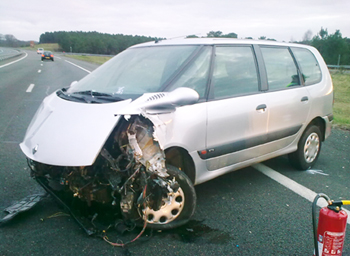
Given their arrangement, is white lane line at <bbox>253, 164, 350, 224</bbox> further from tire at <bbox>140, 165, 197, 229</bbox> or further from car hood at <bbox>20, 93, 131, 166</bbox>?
car hood at <bbox>20, 93, 131, 166</bbox>

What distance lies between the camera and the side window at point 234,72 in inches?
144

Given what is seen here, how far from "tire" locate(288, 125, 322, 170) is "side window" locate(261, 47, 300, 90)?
75 centimetres

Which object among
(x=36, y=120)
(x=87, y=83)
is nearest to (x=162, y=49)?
(x=87, y=83)

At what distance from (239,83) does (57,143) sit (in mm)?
2112

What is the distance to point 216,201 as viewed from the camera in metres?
3.76

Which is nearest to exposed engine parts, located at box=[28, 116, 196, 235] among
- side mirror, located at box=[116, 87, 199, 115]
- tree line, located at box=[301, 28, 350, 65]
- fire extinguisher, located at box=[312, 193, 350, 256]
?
Result: side mirror, located at box=[116, 87, 199, 115]

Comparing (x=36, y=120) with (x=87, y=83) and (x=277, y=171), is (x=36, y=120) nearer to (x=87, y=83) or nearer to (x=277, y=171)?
(x=87, y=83)

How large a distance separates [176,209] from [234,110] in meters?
1.24

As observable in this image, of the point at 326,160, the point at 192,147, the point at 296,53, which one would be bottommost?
the point at 326,160

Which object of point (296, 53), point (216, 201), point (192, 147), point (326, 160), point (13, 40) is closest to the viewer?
point (192, 147)

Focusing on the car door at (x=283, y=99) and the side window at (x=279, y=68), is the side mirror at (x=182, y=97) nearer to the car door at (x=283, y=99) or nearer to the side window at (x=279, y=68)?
the car door at (x=283, y=99)

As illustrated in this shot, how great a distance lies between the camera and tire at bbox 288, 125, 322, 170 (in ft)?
15.6

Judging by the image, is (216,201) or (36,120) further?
(216,201)

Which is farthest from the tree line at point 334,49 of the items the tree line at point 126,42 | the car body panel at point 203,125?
the car body panel at point 203,125
